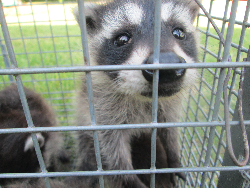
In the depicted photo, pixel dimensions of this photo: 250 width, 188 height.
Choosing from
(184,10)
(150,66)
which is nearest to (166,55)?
(150,66)

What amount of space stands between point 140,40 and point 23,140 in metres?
1.30

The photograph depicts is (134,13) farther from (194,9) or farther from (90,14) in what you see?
(194,9)

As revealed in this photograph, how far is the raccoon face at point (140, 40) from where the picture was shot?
1066mm

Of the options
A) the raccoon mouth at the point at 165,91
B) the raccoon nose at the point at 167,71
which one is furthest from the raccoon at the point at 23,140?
the raccoon nose at the point at 167,71

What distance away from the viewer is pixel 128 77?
→ 3.82 ft

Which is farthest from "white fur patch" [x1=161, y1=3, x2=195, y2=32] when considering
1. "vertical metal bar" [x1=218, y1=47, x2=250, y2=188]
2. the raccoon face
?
"vertical metal bar" [x1=218, y1=47, x2=250, y2=188]

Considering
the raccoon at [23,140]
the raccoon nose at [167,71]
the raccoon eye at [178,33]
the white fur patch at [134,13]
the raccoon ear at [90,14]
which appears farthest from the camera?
the raccoon at [23,140]

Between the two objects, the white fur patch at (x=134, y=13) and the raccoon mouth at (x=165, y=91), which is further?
the white fur patch at (x=134, y=13)

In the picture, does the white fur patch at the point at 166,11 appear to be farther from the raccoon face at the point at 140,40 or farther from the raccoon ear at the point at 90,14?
the raccoon ear at the point at 90,14

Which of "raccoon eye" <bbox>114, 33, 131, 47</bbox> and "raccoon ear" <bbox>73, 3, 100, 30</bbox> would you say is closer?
"raccoon eye" <bbox>114, 33, 131, 47</bbox>

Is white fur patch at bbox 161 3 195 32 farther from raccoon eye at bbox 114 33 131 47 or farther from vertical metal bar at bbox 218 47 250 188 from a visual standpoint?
vertical metal bar at bbox 218 47 250 188

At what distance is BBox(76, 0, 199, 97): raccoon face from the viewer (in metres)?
1.07

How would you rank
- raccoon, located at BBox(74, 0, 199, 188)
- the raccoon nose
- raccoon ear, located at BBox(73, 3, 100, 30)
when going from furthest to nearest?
raccoon ear, located at BBox(73, 3, 100, 30) < raccoon, located at BBox(74, 0, 199, 188) < the raccoon nose

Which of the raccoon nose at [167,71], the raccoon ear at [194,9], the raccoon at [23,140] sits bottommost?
the raccoon at [23,140]
